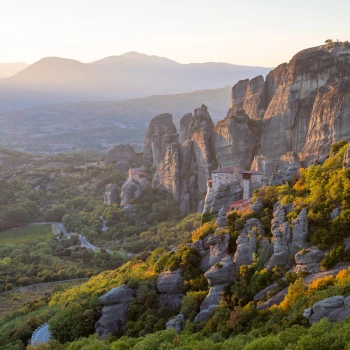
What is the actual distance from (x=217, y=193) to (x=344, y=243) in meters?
17.0

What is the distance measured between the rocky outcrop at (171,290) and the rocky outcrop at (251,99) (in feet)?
135

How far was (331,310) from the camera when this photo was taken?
2231cm

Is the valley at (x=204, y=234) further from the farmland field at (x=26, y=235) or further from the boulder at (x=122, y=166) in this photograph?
the farmland field at (x=26, y=235)

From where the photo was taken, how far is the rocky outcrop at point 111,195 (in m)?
79.7

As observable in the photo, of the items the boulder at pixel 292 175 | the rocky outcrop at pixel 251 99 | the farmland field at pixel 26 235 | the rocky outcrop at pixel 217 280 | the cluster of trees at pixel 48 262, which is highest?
the rocky outcrop at pixel 251 99

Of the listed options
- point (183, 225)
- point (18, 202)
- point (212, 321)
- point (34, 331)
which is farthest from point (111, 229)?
point (212, 321)

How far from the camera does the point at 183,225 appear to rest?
64812 millimetres

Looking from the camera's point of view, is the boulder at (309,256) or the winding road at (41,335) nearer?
the boulder at (309,256)

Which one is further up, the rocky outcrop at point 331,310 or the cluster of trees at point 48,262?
the rocky outcrop at point 331,310

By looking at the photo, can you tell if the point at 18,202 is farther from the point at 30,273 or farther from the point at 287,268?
the point at 287,268

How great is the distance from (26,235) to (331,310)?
58304 mm

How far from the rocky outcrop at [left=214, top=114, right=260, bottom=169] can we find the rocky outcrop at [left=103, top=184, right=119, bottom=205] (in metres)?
17.9

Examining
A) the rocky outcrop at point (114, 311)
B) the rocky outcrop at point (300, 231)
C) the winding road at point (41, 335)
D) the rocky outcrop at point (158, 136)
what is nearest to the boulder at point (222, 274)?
the rocky outcrop at point (300, 231)

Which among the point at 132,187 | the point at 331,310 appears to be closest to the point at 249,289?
the point at 331,310
